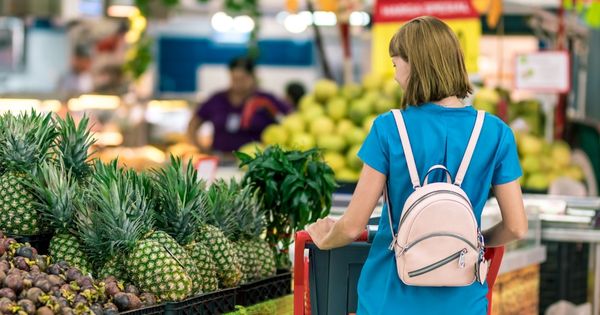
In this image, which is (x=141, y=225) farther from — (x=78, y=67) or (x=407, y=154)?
(x=78, y=67)

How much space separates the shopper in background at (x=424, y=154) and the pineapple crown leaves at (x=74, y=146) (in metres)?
1.12

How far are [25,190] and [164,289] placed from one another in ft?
2.17

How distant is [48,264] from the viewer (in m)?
3.47

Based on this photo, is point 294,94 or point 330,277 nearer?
point 330,277

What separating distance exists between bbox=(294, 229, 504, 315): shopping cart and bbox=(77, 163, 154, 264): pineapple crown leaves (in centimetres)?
54

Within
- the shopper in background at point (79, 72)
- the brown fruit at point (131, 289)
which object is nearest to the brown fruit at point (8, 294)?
the brown fruit at point (131, 289)

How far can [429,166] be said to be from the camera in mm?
3217

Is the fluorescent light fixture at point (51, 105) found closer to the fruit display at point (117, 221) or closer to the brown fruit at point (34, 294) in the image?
the fruit display at point (117, 221)

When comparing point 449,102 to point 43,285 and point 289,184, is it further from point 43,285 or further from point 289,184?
point 43,285

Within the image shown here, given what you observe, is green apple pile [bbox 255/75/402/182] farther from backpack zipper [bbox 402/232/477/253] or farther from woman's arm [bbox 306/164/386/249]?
backpack zipper [bbox 402/232/477/253]

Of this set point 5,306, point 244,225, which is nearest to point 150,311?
point 5,306

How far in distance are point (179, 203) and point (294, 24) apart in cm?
1682

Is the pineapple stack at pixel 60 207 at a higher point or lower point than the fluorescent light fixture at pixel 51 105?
higher

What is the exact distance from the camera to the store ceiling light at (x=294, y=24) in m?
18.4
